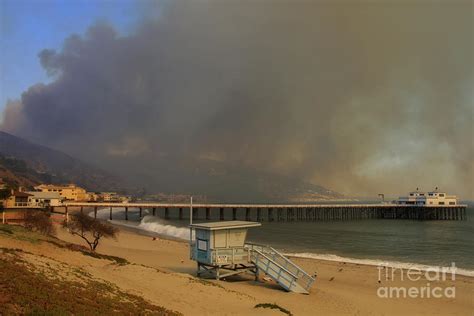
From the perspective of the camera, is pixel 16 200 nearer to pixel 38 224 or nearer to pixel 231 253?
pixel 38 224

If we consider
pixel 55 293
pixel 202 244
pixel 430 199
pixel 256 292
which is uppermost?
pixel 430 199

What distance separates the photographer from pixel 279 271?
62.7 feet

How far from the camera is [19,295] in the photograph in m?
8.77

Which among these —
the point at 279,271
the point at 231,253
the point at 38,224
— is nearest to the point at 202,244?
the point at 231,253

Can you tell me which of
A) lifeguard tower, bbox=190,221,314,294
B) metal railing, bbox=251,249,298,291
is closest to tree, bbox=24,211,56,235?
lifeguard tower, bbox=190,221,314,294

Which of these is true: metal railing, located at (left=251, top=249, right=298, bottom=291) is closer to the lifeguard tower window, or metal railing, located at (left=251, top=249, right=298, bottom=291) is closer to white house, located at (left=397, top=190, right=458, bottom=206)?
the lifeguard tower window

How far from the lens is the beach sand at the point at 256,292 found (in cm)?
1332

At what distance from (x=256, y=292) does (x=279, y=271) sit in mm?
2011

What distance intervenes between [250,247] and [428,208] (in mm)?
97795

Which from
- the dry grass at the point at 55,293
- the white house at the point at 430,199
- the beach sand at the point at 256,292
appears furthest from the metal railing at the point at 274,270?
the white house at the point at 430,199

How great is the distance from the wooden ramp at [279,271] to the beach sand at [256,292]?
520 mm

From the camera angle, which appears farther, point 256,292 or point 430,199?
point 430,199

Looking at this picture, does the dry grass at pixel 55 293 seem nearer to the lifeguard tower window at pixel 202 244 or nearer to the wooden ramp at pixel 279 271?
the lifeguard tower window at pixel 202 244

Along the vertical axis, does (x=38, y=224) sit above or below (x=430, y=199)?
below
